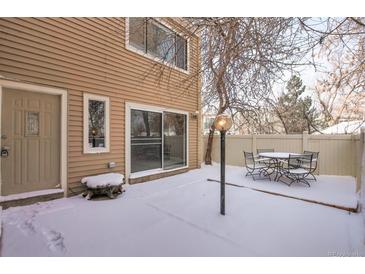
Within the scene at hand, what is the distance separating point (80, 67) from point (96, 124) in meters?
1.08

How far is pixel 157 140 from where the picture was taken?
5.43 meters

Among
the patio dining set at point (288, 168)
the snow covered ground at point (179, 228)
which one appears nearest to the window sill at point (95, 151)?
the snow covered ground at point (179, 228)

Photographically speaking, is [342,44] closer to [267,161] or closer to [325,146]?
[325,146]

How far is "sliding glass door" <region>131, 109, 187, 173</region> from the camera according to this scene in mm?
4965

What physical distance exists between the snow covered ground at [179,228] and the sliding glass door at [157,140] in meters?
1.48

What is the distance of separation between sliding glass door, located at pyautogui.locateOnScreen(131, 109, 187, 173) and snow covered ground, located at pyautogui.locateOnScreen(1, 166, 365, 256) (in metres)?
1.48

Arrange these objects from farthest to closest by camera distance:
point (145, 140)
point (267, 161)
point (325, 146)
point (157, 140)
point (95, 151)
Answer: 1. point (267, 161)
2. point (325, 146)
3. point (157, 140)
4. point (145, 140)
5. point (95, 151)

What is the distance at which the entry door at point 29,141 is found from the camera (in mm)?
3049

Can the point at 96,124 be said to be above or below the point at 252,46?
below

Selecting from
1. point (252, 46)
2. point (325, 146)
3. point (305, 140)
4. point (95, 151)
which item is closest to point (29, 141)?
point (95, 151)

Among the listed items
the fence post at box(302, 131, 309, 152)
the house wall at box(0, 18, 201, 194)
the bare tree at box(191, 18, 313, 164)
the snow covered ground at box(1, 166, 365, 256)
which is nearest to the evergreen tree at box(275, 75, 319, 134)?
the fence post at box(302, 131, 309, 152)

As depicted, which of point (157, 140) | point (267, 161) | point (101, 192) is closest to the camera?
point (101, 192)

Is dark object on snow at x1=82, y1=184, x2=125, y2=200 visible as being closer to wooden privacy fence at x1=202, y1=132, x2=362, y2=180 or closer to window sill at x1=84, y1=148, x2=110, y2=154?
window sill at x1=84, y1=148, x2=110, y2=154
